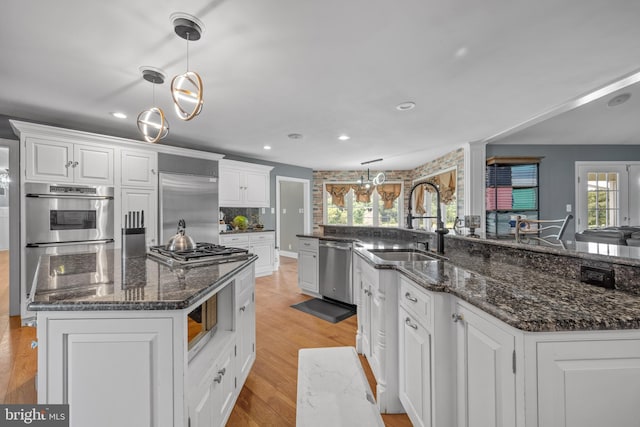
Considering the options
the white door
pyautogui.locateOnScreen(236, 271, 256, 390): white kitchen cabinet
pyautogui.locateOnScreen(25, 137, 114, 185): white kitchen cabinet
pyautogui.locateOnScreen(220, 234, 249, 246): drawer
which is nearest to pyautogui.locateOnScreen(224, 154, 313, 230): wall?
pyautogui.locateOnScreen(220, 234, 249, 246): drawer

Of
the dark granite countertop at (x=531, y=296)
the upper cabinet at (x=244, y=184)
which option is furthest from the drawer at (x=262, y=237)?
the dark granite countertop at (x=531, y=296)

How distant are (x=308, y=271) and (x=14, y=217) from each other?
3.45 metres

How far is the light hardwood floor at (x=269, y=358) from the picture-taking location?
66.4 inches

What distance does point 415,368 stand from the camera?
1.39 meters

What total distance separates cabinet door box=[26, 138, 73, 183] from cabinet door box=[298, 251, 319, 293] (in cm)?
290

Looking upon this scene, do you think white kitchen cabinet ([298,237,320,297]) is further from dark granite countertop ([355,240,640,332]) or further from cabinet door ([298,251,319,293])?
dark granite countertop ([355,240,640,332])

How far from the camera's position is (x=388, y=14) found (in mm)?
1553

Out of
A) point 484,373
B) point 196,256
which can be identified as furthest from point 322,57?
point 484,373

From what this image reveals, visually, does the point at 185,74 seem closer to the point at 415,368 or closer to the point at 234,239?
the point at 415,368

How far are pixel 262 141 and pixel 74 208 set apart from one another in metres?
2.48

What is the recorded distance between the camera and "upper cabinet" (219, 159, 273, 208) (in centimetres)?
481

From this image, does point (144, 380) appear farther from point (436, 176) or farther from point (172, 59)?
point (436, 176)

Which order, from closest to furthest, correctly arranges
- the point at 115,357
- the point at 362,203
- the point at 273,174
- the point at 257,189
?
the point at 115,357 → the point at 257,189 → the point at 273,174 → the point at 362,203

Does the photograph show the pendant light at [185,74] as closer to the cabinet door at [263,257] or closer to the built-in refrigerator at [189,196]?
the built-in refrigerator at [189,196]
